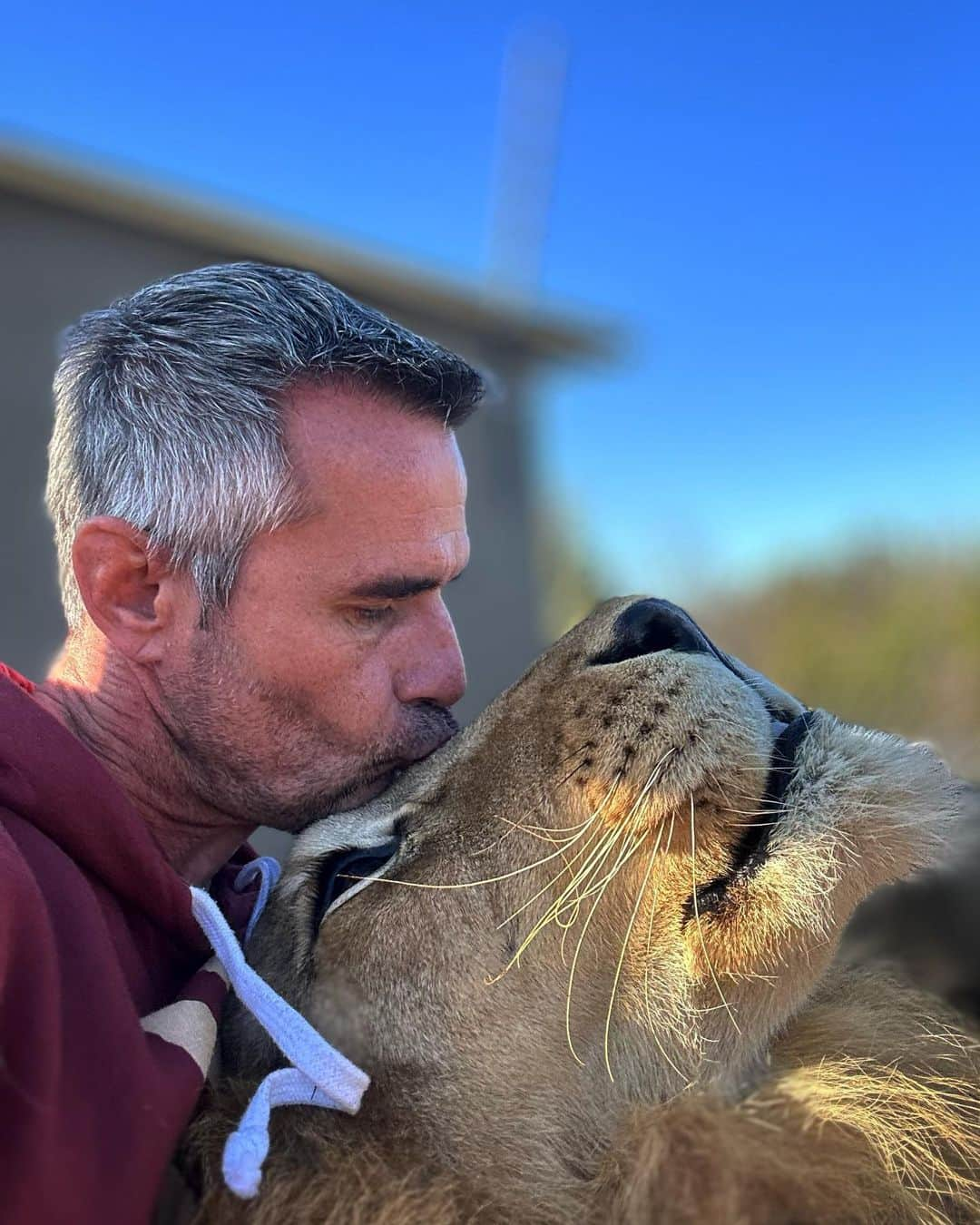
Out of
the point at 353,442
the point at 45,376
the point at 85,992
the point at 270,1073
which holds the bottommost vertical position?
the point at 270,1073

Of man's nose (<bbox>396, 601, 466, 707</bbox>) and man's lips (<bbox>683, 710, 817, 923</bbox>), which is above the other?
man's nose (<bbox>396, 601, 466, 707</bbox>)

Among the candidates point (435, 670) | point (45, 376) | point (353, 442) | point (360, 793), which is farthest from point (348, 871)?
point (45, 376)

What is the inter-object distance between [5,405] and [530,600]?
16.0ft

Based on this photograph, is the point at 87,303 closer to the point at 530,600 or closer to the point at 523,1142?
the point at 530,600

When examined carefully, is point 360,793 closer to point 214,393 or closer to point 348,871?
point 348,871

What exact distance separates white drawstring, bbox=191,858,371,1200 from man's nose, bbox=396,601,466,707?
2.05 ft

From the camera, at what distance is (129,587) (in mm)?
2609

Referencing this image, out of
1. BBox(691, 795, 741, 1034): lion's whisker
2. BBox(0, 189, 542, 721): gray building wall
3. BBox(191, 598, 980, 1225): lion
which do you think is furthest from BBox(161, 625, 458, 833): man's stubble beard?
BBox(0, 189, 542, 721): gray building wall

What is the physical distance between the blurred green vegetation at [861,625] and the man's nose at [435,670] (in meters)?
11.0

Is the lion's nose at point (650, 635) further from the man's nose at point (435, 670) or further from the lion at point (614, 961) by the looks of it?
the man's nose at point (435, 670)

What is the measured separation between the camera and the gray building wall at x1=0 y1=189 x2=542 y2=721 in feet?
23.4

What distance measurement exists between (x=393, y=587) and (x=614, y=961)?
0.91 meters

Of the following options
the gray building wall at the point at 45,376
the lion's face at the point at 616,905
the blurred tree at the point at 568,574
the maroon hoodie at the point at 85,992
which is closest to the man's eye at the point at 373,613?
the lion's face at the point at 616,905

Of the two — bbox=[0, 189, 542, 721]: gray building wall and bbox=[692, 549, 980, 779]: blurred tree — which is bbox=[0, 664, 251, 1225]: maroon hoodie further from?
bbox=[692, 549, 980, 779]: blurred tree
